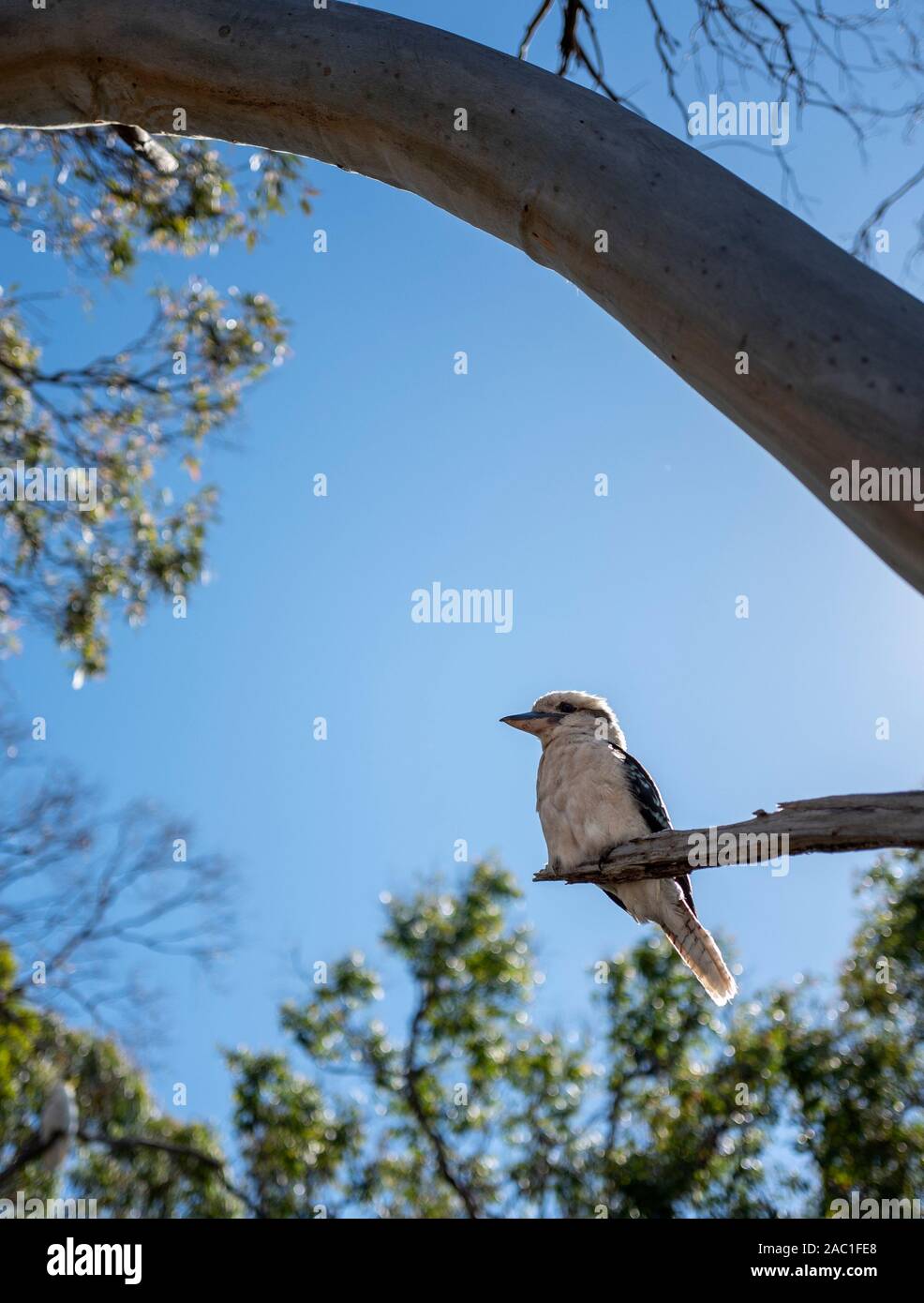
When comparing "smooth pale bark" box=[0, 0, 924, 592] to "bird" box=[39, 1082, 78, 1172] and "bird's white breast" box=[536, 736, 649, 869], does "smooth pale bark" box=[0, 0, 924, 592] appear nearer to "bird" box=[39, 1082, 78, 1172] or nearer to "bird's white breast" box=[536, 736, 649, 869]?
"bird's white breast" box=[536, 736, 649, 869]

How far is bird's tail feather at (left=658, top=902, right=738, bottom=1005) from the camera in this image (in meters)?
3.73

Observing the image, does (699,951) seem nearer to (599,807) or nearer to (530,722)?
(599,807)

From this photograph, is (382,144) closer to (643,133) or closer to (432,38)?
(432,38)

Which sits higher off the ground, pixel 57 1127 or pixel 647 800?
pixel 647 800

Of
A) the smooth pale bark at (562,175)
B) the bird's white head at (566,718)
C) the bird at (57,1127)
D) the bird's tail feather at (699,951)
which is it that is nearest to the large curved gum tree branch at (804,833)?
the smooth pale bark at (562,175)

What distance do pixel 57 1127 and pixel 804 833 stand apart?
7.25 metres

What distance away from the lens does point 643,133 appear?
2.22 meters

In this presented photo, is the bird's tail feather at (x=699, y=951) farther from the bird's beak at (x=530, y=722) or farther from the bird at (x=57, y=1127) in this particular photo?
the bird at (x=57, y=1127)

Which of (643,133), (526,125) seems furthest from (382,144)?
(643,133)

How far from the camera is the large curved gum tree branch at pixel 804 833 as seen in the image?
208cm

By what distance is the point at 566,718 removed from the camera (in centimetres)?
457

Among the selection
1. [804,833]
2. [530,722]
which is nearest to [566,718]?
[530,722]

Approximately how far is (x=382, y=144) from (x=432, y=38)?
11.0 inches
